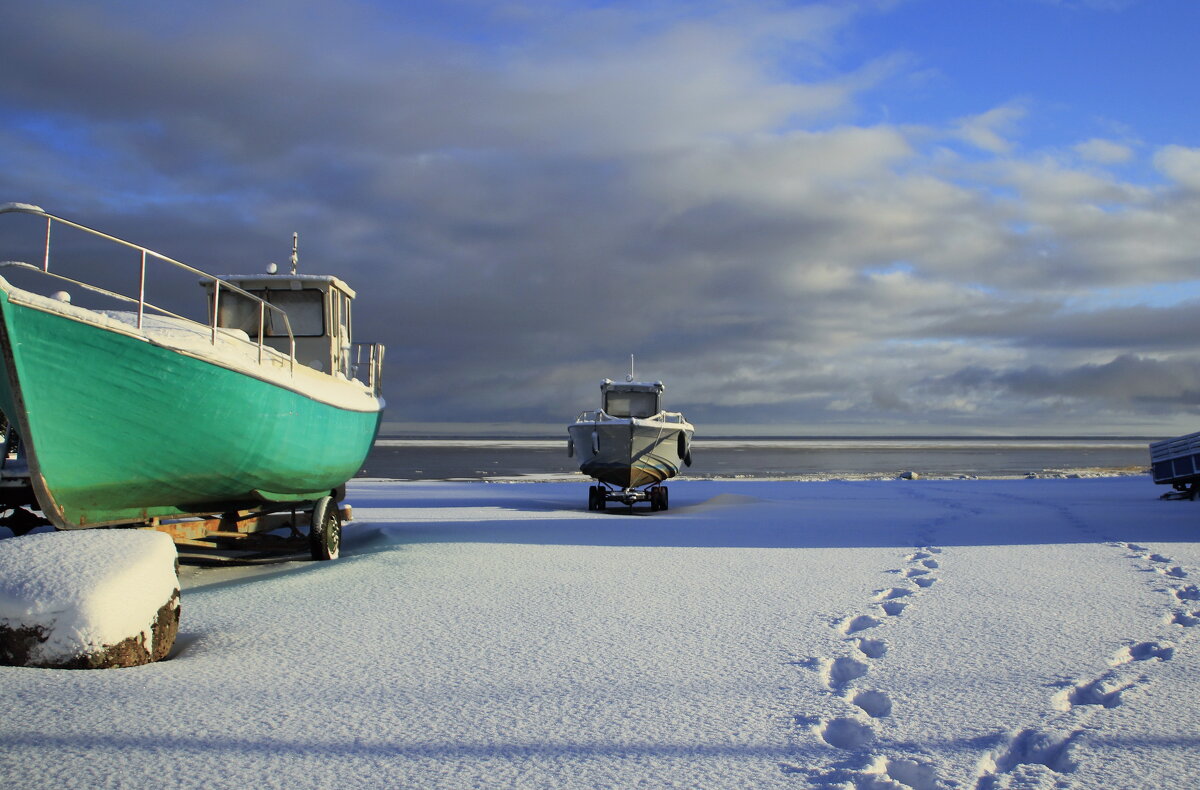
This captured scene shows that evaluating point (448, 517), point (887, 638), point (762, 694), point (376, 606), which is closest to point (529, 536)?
point (448, 517)

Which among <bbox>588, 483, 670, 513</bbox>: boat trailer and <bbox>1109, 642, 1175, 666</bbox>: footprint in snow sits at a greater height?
<bbox>588, 483, 670, 513</bbox>: boat trailer

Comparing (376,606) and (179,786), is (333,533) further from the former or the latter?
(179,786)

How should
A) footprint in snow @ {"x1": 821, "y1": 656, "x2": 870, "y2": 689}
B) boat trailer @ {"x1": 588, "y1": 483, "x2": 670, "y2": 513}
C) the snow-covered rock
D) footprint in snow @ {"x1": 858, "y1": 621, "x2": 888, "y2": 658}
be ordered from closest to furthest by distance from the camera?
the snow-covered rock < footprint in snow @ {"x1": 821, "y1": 656, "x2": 870, "y2": 689} < footprint in snow @ {"x1": 858, "y1": 621, "x2": 888, "y2": 658} < boat trailer @ {"x1": 588, "y1": 483, "x2": 670, "y2": 513}

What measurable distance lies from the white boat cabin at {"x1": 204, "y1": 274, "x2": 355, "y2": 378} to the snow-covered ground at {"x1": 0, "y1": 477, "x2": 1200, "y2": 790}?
296 cm

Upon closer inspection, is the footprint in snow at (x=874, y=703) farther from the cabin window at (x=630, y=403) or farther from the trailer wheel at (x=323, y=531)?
the cabin window at (x=630, y=403)

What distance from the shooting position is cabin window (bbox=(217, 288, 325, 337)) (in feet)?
31.7

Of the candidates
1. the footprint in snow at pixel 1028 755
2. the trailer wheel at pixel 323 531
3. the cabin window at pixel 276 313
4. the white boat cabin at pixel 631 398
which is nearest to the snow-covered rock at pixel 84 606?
the trailer wheel at pixel 323 531

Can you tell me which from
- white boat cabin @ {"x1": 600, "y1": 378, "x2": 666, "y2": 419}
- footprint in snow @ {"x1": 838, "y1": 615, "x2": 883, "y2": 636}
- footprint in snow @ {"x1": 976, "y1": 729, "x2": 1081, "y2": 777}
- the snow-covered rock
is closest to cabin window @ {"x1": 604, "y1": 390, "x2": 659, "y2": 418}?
white boat cabin @ {"x1": 600, "y1": 378, "x2": 666, "y2": 419}

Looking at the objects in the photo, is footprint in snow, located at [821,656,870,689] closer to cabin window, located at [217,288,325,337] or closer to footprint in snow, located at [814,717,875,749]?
footprint in snow, located at [814,717,875,749]

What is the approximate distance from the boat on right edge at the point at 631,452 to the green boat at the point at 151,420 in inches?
303

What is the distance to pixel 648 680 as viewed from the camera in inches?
152

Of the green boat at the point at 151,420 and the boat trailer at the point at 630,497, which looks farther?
Answer: the boat trailer at the point at 630,497

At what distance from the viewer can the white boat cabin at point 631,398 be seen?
17.7 meters

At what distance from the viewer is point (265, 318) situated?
9672 millimetres
